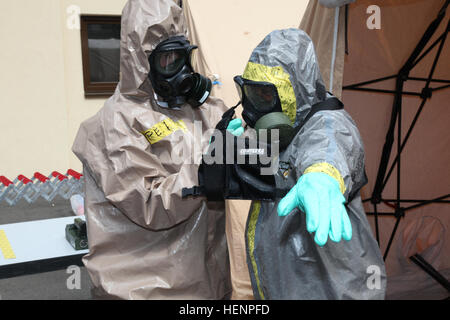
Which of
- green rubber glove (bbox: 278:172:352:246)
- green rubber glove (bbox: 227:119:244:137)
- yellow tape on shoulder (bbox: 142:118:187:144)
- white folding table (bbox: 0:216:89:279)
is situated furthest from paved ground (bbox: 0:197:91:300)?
green rubber glove (bbox: 278:172:352:246)

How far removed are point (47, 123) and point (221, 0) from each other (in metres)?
3.09

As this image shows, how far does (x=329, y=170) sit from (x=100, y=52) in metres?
4.70

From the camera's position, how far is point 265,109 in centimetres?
134

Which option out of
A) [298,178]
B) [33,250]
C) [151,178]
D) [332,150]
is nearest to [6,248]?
[33,250]

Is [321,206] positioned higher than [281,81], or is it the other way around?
[281,81]

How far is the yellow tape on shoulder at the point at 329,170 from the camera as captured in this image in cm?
100

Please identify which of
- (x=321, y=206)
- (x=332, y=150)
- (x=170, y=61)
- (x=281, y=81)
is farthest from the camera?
(x=170, y=61)

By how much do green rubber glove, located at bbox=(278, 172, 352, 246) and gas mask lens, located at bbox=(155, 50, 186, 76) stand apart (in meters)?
0.96

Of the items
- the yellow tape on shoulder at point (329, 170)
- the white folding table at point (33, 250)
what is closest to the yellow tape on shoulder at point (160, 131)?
the yellow tape on shoulder at point (329, 170)

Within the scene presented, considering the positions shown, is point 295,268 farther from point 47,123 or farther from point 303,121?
point 47,123

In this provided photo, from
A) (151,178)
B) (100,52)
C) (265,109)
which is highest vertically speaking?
(100,52)

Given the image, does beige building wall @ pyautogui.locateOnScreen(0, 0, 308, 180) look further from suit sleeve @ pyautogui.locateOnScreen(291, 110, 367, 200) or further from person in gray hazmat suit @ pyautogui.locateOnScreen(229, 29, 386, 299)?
suit sleeve @ pyautogui.locateOnScreen(291, 110, 367, 200)

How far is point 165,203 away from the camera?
147 cm

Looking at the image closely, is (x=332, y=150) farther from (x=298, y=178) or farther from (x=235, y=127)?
(x=235, y=127)
